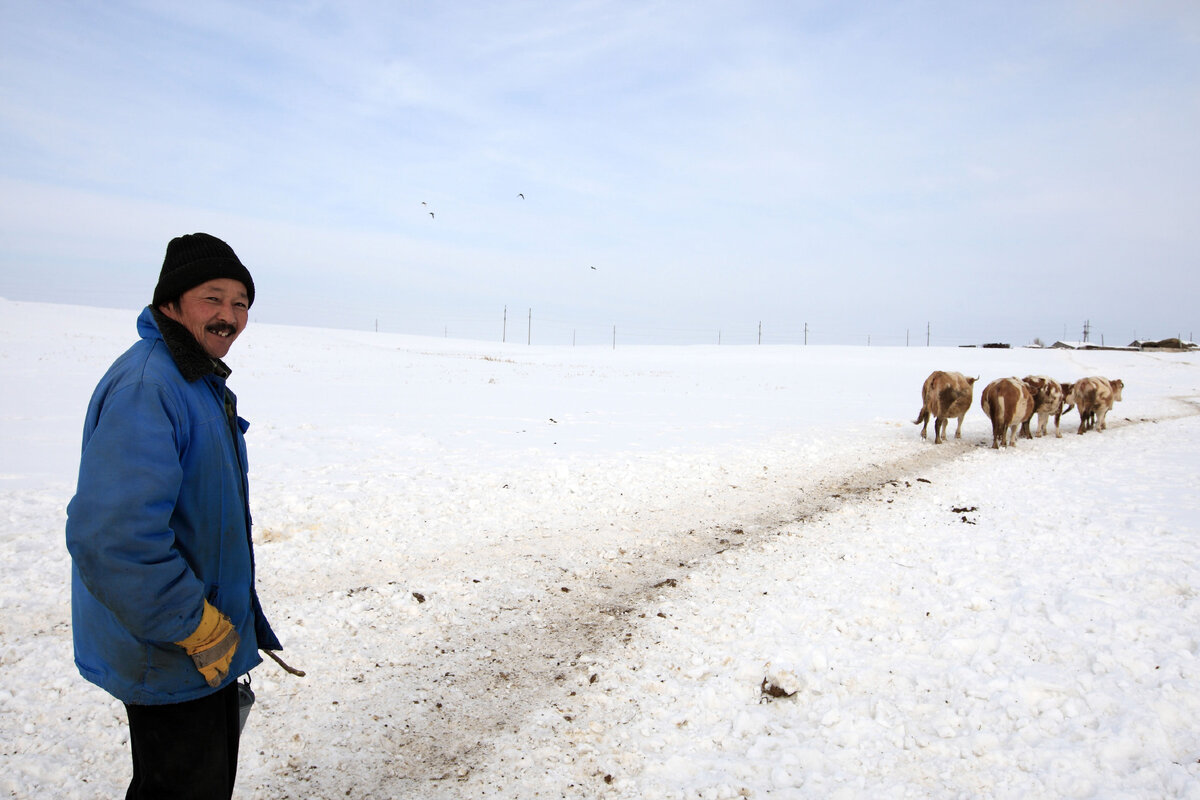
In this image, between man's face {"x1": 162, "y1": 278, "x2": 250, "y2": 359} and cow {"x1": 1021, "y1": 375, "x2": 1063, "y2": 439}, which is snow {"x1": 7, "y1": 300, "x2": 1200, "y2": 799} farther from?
cow {"x1": 1021, "y1": 375, "x2": 1063, "y2": 439}

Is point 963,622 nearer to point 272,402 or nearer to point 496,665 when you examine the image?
point 496,665

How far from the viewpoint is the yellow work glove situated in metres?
2.02

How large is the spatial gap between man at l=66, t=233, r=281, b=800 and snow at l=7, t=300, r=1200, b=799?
1236 mm

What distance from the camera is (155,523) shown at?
73.2 inches

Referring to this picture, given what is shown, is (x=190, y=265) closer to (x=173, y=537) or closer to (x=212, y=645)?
(x=173, y=537)

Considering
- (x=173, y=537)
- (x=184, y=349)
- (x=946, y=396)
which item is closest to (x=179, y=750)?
(x=173, y=537)

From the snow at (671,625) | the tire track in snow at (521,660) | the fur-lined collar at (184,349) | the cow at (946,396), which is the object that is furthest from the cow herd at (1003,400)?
the fur-lined collar at (184,349)

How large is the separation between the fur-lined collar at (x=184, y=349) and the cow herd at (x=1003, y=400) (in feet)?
46.9

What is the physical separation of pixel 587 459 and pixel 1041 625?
6769 millimetres

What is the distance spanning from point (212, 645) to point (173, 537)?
418 mm

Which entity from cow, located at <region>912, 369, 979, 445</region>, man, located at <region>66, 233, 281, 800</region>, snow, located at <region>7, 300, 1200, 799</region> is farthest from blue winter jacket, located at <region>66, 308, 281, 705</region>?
cow, located at <region>912, 369, 979, 445</region>

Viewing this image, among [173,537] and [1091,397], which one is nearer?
[173,537]

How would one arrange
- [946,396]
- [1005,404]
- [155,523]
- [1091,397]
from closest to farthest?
[155,523] → [1005,404] → [946,396] → [1091,397]

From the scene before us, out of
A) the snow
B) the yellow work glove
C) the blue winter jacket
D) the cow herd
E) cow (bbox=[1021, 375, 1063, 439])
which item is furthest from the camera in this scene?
cow (bbox=[1021, 375, 1063, 439])
